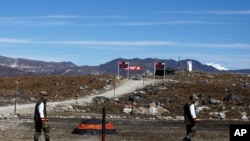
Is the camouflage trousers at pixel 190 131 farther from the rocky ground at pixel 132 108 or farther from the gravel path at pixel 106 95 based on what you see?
the gravel path at pixel 106 95

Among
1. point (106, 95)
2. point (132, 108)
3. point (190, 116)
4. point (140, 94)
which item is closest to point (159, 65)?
point (106, 95)

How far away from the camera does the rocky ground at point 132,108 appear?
1366 inches

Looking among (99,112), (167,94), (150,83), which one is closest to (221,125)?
(99,112)

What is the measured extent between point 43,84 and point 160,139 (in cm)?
4829

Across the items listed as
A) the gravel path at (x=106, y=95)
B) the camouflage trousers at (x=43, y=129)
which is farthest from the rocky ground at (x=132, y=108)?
the camouflage trousers at (x=43, y=129)

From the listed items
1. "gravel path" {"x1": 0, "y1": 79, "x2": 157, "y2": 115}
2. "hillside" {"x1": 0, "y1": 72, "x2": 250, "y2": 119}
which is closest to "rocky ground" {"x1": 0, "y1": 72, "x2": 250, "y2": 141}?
"hillside" {"x1": 0, "y1": 72, "x2": 250, "y2": 119}

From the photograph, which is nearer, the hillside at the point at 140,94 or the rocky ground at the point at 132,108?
the rocky ground at the point at 132,108

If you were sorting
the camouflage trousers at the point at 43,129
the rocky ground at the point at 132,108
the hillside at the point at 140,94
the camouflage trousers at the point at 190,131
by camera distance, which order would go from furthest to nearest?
the hillside at the point at 140,94 → the rocky ground at the point at 132,108 → the camouflage trousers at the point at 190,131 → the camouflage trousers at the point at 43,129

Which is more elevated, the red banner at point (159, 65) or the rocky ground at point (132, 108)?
the red banner at point (159, 65)

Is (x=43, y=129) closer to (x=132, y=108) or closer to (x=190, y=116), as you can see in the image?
(x=190, y=116)

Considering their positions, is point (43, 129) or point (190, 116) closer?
point (43, 129)

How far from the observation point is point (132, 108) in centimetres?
A: 5212

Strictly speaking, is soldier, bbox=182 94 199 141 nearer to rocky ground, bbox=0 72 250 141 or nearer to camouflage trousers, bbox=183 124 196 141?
camouflage trousers, bbox=183 124 196 141

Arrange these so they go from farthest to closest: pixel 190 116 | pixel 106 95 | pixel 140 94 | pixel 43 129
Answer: pixel 106 95, pixel 140 94, pixel 190 116, pixel 43 129
